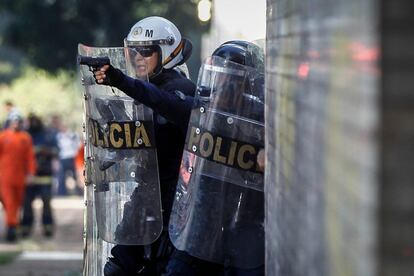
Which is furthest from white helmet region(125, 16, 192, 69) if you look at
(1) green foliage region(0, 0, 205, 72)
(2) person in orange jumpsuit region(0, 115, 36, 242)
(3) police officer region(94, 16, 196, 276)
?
(2) person in orange jumpsuit region(0, 115, 36, 242)

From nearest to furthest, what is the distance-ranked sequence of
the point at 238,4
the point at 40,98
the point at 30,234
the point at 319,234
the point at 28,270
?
1. the point at 319,234
2. the point at 238,4
3. the point at 28,270
4. the point at 30,234
5. the point at 40,98

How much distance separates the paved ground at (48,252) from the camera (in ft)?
45.8

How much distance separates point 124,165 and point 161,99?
1.67ft

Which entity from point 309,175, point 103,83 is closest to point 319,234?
point 309,175

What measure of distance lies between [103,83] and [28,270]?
8.34m

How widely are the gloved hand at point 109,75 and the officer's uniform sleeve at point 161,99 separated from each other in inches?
1.3

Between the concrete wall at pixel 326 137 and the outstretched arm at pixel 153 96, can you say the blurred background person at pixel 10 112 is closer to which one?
the outstretched arm at pixel 153 96

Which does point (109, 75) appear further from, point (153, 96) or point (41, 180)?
point (41, 180)

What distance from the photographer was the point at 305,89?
313cm

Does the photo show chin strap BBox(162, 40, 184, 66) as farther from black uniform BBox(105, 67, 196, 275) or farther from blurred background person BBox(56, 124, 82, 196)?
blurred background person BBox(56, 124, 82, 196)

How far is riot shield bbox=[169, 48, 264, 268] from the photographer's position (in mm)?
5645

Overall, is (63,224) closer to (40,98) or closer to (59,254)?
(59,254)

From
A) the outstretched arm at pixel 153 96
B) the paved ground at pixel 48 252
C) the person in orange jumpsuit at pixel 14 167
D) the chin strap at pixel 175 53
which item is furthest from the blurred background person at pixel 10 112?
the outstretched arm at pixel 153 96

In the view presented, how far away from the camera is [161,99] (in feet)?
20.2
